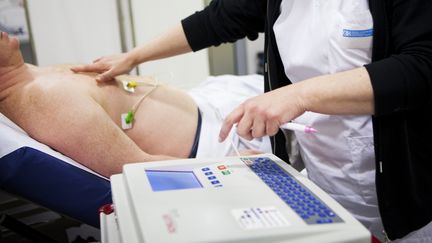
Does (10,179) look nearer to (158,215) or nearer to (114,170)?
(114,170)

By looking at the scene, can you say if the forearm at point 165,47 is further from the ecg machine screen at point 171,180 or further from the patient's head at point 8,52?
the ecg machine screen at point 171,180

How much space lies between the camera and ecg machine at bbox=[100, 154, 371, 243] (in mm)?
560

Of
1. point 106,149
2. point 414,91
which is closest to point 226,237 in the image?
point 414,91

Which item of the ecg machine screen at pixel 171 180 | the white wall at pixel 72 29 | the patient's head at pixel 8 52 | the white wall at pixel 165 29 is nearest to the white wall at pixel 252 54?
the white wall at pixel 165 29

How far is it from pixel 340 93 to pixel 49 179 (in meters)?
0.85

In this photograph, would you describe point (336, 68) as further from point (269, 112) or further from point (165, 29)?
point (165, 29)

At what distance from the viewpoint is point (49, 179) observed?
1100 millimetres

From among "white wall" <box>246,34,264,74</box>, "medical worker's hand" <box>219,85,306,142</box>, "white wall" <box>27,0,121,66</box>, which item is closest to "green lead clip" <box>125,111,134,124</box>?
"medical worker's hand" <box>219,85,306,142</box>

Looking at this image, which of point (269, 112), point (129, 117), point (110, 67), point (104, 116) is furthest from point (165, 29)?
point (269, 112)

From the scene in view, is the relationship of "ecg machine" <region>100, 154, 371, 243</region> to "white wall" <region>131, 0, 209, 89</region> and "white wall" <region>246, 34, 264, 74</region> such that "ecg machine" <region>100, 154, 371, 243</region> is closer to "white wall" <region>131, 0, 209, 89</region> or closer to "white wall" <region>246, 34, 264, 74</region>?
"white wall" <region>131, 0, 209, 89</region>

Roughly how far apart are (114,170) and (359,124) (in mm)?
755

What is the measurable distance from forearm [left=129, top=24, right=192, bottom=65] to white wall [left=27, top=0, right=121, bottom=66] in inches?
52.2

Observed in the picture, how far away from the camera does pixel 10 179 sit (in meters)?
1.07

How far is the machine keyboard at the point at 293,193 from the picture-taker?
0.61m
